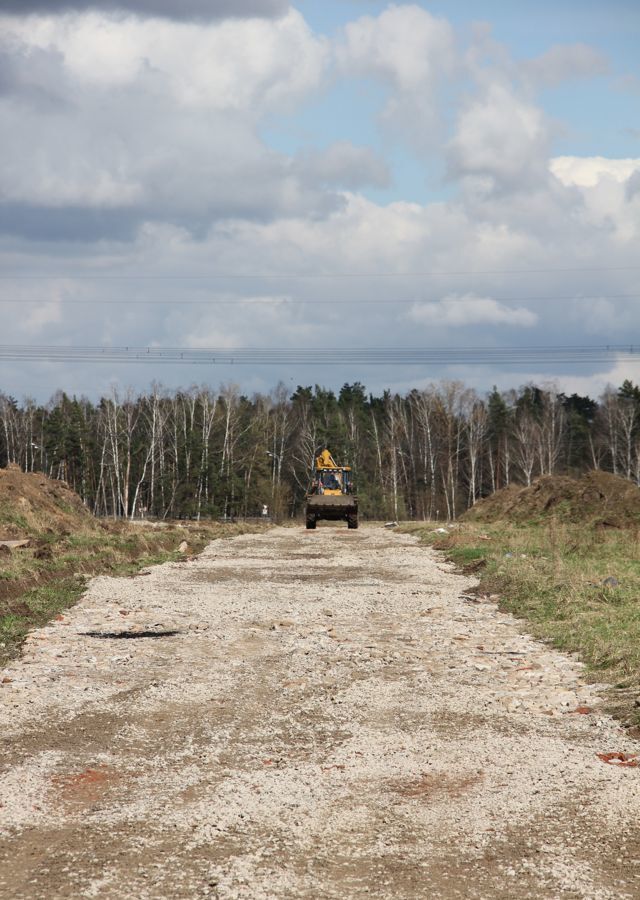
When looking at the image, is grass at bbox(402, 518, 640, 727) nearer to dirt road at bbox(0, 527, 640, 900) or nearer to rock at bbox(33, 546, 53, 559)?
dirt road at bbox(0, 527, 640, 900)

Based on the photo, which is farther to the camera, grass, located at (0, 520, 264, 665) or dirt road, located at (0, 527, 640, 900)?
grass, located at (0, 520, 264, 665)

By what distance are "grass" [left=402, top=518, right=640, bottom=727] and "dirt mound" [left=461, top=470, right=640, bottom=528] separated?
5258 millimetres

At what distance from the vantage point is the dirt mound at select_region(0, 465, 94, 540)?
29.6 meters

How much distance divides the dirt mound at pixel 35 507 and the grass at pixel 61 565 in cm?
64

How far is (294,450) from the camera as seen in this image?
290ft

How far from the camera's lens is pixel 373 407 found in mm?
113562

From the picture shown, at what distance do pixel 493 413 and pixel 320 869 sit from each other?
296 feet

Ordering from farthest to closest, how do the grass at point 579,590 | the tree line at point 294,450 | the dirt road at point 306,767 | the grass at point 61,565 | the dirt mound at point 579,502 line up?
the tree line at point 294,450
the dirt mound at point 579,502
the grass at point 61,565
the grass at point 579,590
the dirt road at point 306,767

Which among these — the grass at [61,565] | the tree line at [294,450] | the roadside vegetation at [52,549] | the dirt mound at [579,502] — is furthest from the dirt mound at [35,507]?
the tree line at [294,450]

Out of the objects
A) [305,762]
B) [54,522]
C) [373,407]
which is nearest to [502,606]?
[305,762]

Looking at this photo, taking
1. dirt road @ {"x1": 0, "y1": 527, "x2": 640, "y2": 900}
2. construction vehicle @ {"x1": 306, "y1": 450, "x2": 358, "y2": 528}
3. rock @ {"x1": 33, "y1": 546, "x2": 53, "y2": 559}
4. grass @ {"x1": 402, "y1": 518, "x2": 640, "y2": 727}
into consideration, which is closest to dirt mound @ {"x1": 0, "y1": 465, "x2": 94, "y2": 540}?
rock @ {"x1": 33, "y1": 546, "x2": 53, "y2": 559}

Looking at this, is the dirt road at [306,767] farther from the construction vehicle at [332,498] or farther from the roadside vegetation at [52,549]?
the construction vehicle at [332,498]

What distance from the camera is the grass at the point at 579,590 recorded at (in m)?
10.7

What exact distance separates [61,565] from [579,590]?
10838 millimetres
